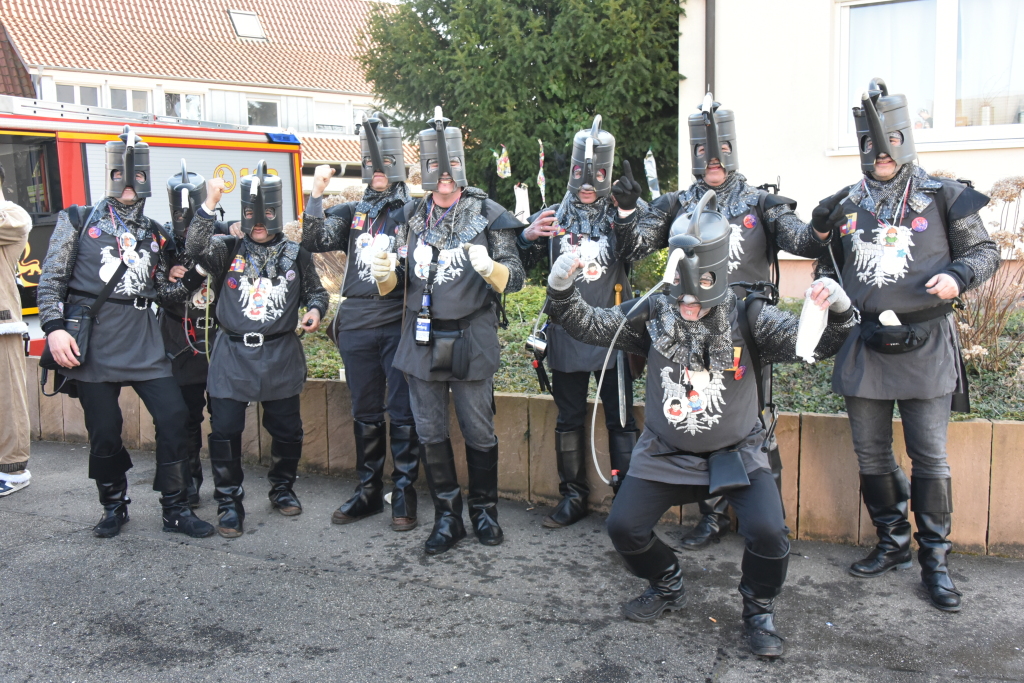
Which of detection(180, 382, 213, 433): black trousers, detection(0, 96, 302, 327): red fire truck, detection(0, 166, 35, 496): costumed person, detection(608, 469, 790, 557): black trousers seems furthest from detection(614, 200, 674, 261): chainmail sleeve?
detection(0, 96, 302, 327): red fire truck

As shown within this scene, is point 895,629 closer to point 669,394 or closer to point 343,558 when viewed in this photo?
point 669,394

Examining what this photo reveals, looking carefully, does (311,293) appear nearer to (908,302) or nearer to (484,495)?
(484,495)

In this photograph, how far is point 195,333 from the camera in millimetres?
5211

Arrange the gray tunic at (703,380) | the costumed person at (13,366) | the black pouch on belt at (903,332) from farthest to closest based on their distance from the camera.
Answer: the costumed person at (13,366) < the black pouch on belt at (903,332) < the gray tunic at (703,380)

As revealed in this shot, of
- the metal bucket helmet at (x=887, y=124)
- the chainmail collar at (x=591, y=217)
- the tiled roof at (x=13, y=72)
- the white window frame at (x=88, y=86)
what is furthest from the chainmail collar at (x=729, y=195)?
the white window frame at (x=88, y=86)

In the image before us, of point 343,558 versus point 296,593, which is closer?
point 296,593

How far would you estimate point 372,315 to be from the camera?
5.00 metres

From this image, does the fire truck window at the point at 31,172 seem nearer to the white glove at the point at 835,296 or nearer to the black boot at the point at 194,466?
the black boot at the point at 194,466

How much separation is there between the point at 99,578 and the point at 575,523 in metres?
2.42

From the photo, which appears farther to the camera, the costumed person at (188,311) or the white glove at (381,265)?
the costumed person at (188,311)

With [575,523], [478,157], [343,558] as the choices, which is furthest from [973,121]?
[343,558]

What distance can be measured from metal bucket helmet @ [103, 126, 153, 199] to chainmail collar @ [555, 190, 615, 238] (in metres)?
2.24

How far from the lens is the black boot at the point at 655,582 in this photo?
12.2 ft

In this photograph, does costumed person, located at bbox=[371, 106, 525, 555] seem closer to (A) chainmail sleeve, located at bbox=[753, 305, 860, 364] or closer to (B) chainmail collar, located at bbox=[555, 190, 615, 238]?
(B) chainmail collar, located at bbox=[555, 190, 615, 238]
